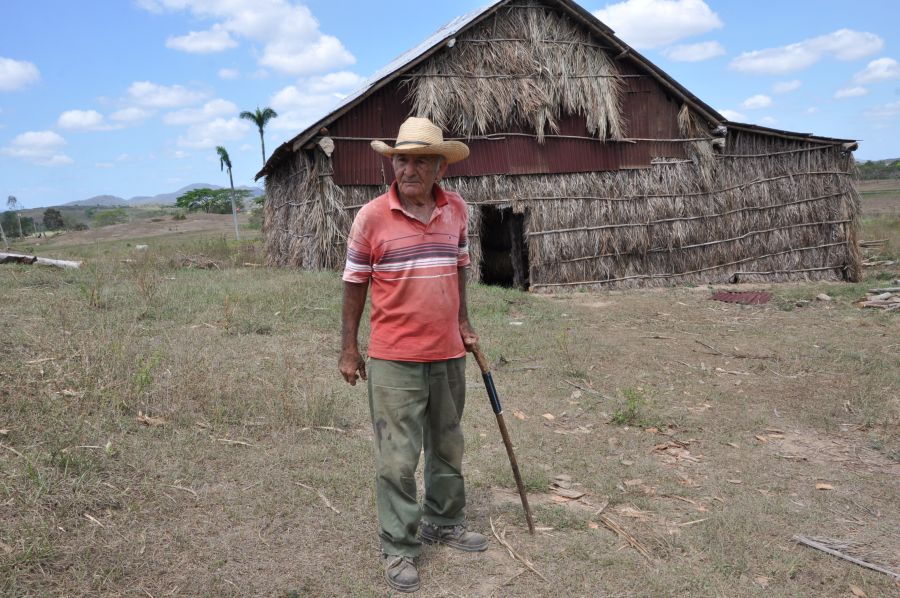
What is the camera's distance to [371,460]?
432cm

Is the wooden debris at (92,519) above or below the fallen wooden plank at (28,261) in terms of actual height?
below

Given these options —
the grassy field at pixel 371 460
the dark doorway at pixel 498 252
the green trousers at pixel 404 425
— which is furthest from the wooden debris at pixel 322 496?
the dark doorway at pixel 498 252

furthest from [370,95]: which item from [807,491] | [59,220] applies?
[59,220]

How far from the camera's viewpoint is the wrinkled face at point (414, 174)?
118 inches

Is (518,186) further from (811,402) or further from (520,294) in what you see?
(811,402)

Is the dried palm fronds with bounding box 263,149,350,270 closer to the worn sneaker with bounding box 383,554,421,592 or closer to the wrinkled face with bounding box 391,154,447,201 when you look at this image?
the wrinkled face with bounding box 391,154,447,201

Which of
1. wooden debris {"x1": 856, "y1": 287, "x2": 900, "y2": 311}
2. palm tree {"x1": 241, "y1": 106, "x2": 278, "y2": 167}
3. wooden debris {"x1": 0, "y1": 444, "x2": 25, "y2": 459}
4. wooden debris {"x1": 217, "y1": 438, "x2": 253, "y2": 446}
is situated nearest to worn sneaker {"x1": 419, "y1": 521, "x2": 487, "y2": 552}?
wooden debris {"x1": 217, "y1": 438, "x2": 253, "y2": 446}

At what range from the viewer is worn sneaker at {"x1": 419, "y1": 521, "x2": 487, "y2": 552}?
3.30 meters

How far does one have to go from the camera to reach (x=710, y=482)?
437cm

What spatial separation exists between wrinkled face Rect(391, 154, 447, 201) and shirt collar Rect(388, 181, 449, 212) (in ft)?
0.13

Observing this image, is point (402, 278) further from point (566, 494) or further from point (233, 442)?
point (233, 442)

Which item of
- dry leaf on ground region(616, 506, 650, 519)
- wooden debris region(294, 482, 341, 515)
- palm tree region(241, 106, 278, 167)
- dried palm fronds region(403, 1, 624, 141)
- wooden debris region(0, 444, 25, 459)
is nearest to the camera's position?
wooden debris region(0, 444, 25, 459)

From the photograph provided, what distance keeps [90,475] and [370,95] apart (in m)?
9.64

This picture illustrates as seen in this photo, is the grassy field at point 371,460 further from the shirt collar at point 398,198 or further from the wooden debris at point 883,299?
the wooden debris at point 883,299
